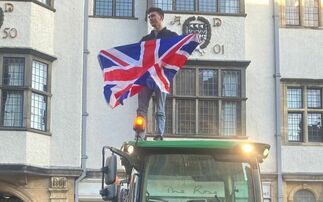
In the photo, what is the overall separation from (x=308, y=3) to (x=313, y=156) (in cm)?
443

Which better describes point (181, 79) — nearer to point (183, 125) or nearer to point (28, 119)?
point (183, 125)

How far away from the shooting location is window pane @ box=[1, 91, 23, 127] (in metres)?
17.2

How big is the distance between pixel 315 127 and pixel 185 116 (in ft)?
12.4

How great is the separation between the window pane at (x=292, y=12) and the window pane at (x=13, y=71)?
7586mm

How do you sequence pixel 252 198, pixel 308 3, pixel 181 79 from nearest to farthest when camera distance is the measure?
pixel 252 198 < pixel 181 79 < pixel 308 3

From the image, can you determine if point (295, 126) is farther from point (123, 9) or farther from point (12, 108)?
point (12, 108)

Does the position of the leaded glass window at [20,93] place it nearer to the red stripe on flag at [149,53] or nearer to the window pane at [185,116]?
the window pane at [185,116]

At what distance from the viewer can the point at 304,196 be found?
18.8 m

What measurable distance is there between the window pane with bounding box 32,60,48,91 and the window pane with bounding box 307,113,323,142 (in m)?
7.30

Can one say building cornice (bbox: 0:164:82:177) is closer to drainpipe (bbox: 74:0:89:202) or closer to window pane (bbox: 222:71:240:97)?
drainpipe (bbox: 74:0:89:202)

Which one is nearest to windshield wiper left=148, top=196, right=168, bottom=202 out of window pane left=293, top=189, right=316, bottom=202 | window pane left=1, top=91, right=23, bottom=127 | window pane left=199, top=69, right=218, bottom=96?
window pane left=1, top=91, right=23, bottom=127

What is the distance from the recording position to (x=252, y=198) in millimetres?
7098

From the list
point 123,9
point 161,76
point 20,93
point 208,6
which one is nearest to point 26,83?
point 20,93

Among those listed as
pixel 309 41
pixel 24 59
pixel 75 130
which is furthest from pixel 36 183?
pixel 309 41
